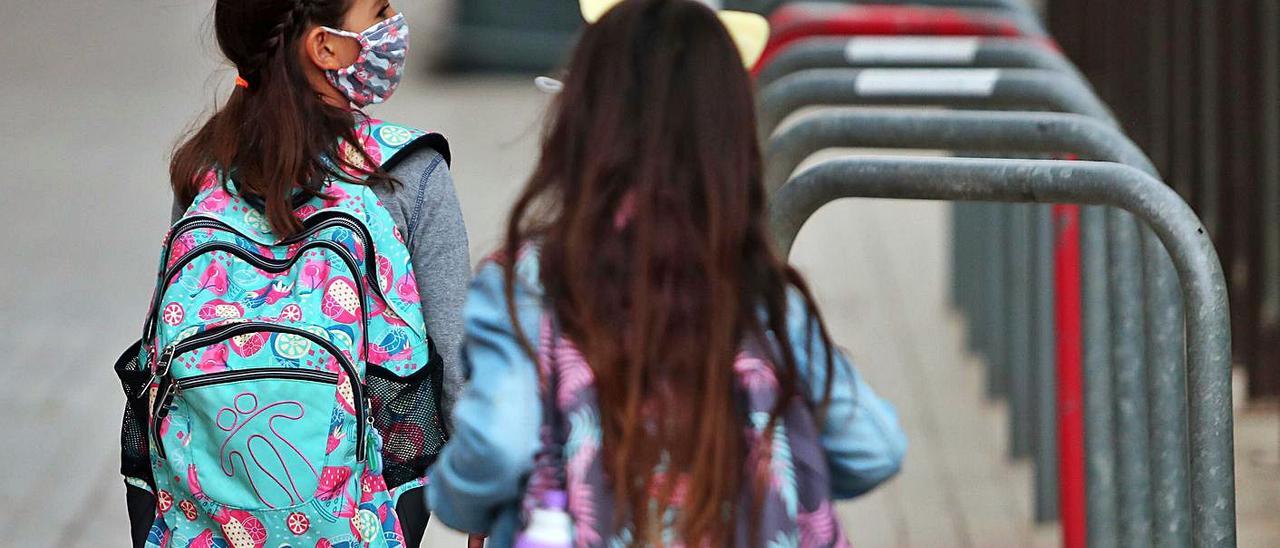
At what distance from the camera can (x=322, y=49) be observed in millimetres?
2229

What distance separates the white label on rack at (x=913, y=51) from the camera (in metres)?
3.29

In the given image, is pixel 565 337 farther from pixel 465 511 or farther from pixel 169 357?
pixel 169 357

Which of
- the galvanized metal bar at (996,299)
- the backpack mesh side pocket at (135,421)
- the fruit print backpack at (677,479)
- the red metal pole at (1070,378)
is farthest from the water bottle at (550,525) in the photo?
the galvanized metal bar at (996,299)

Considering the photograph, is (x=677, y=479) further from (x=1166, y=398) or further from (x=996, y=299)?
(x=996, y=299)

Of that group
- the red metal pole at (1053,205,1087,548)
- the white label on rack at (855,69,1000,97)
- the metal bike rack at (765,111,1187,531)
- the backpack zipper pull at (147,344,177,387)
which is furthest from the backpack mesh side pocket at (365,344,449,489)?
the red metal pole at (1053,205,1087,548)

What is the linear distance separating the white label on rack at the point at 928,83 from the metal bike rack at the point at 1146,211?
66 centimetres

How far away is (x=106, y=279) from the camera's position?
19.4 ft

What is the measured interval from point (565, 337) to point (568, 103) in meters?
0.21

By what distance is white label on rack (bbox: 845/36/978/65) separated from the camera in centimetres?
329

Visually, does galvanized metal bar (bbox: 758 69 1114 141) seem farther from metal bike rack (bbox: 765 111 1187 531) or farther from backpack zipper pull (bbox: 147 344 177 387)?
backpack zipper pull (bbox: 147 344 177 387)

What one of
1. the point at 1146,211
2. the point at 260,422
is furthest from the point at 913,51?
the point at 260,422

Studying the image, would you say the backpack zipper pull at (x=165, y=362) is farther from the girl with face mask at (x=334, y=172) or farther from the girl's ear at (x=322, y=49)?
the girl's ear at (x=322, y=49)

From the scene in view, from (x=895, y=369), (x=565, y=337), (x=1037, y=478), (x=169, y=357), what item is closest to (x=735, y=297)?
(x=565, y=337)

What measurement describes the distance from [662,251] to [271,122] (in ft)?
2.31
